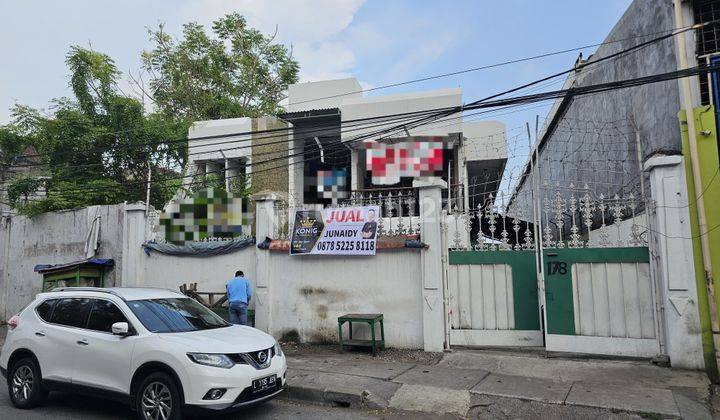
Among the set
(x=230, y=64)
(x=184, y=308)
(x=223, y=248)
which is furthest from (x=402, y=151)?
(x=230, y=64)

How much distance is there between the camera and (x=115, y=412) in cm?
604

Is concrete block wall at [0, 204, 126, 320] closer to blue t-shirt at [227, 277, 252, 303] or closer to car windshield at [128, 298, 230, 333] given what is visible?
blue t-shirt at [227, 277, 252, 303]

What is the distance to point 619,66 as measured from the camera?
37.7 ft

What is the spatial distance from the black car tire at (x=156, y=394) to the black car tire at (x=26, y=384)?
1.83m

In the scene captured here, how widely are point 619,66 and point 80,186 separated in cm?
1568

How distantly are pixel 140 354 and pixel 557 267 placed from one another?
21.4 feet

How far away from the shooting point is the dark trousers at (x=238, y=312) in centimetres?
937

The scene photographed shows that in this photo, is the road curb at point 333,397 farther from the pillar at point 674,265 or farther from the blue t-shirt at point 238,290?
the pillar at point 674,265

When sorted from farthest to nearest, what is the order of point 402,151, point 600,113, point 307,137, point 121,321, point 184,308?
point 307,137, point 402,151, point 600,113, point 184,308, point 121,321

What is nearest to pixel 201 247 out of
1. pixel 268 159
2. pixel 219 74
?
pixel 268 159

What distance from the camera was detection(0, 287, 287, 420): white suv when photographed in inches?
204

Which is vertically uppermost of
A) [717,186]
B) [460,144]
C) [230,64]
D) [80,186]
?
[230,64]

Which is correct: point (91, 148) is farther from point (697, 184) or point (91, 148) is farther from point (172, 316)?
point (697, 184)

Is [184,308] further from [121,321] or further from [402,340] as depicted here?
[402,340]
